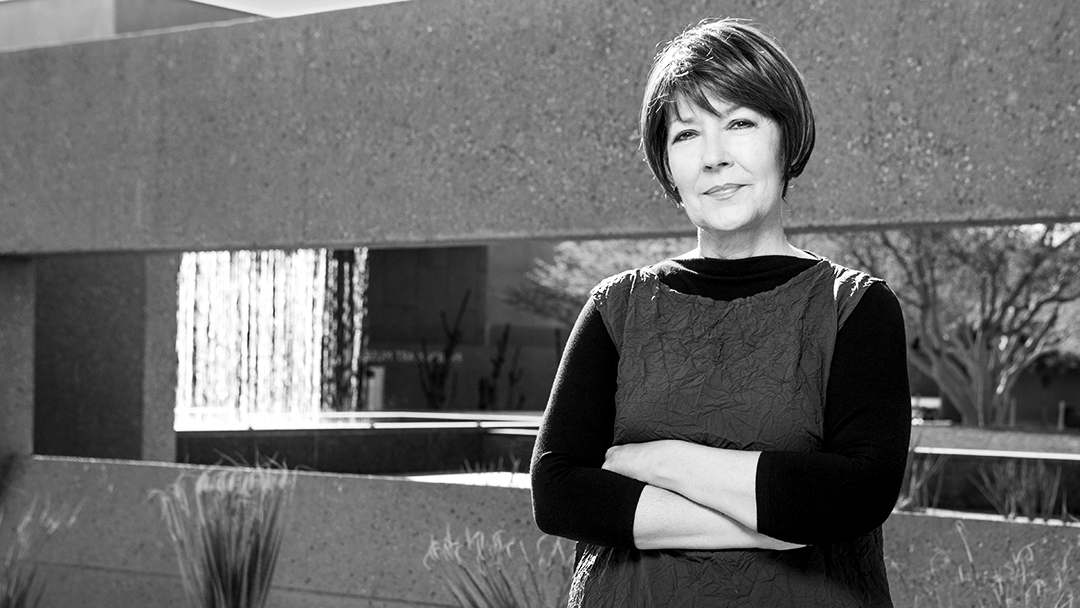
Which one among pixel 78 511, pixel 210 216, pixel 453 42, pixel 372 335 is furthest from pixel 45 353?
pixel 372 335

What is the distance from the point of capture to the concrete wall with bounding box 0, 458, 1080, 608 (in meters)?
3.61

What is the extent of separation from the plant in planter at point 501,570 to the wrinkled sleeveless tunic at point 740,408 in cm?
181

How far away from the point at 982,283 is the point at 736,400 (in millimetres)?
16489

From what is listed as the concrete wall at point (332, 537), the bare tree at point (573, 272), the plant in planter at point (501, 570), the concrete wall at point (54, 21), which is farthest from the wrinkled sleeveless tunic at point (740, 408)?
the bare tree at point (573, 272)

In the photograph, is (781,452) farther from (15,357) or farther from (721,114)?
(15,357)

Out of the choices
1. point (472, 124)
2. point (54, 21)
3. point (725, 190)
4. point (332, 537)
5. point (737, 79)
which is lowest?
point (332, 537)

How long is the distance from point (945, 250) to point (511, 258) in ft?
42.1

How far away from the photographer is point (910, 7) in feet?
11.5

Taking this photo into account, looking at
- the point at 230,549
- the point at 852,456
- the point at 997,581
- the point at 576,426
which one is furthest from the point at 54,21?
the point at 852,456

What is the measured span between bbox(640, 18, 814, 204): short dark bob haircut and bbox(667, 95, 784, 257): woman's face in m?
0.01

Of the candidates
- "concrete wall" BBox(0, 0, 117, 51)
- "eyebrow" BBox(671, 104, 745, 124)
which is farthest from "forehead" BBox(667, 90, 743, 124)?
"concrete wall" BBox(0, 0, 117, 51)

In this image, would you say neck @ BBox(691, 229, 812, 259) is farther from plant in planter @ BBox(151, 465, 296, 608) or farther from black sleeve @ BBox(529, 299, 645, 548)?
plant in planter @ BBox(151, 465, 296, 608)

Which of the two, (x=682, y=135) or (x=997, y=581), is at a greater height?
(x=682, y=135)

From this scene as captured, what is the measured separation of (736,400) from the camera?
158cm
